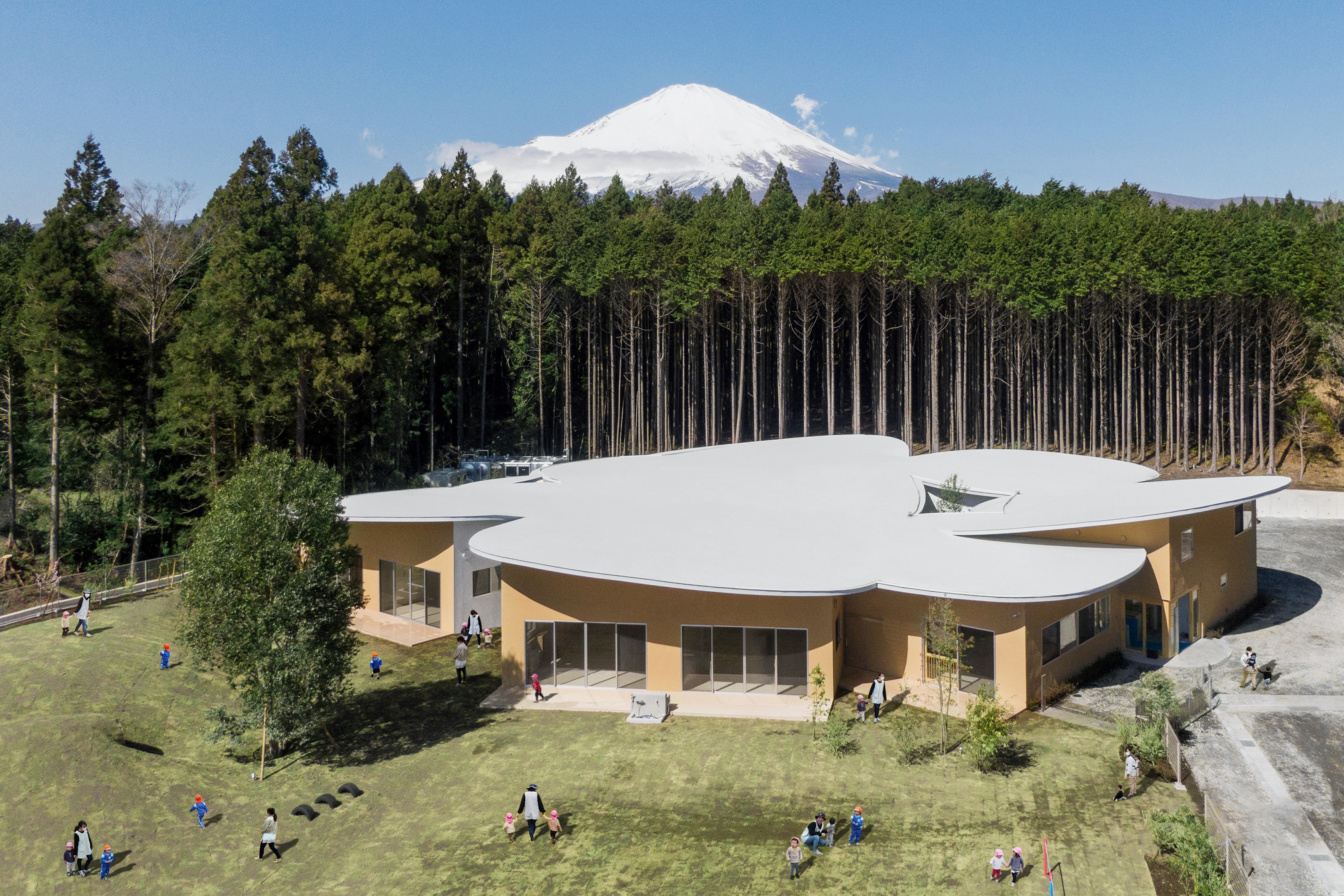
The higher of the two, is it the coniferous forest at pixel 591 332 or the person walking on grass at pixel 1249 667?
the coniferous forest at pixel 591 332

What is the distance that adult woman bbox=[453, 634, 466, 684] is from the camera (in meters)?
23.4

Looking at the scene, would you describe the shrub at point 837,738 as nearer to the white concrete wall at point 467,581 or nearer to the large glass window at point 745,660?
the large glass window at point 745,660

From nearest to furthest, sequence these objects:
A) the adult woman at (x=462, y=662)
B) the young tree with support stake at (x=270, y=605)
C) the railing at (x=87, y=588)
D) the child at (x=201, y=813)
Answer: the child at (x=201, y=813) < the young tree with support stake at (x=270, y=605) < the adult woman at (x=462, y=662) < the railing at (x=87, y=588)

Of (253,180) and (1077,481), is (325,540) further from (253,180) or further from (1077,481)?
(1077,481)

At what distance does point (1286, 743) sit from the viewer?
1827 cm

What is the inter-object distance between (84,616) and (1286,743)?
32019 millimetres

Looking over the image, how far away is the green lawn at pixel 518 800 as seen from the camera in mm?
14188

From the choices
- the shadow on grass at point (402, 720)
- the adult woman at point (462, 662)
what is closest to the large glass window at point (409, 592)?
the adult woman at point (462, 662)

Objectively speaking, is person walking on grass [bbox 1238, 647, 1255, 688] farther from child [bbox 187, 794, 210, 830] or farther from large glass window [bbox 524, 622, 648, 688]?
child [bbox 187, 794, 210, 830]

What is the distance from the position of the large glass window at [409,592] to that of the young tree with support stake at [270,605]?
8313 millimetres

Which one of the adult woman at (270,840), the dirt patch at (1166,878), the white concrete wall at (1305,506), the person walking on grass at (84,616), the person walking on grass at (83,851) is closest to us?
the dirt patch at (1166,878)

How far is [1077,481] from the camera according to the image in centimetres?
3080

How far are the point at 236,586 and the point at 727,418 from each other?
2002 inches

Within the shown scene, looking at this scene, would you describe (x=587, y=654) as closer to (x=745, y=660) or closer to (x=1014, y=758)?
(x=745, y=660)
